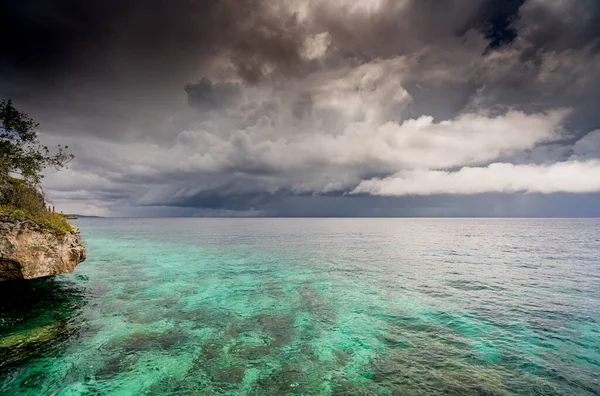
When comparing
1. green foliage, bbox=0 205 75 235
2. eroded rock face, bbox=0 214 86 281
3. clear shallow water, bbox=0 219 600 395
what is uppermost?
green foliage, bbox=0 205 75 235

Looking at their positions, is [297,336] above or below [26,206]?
below

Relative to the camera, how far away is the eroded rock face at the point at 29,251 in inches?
674

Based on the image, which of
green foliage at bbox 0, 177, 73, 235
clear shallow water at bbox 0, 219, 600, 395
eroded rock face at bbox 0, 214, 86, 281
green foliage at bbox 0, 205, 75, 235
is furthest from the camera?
A: green foliage at bbox 0, 177, 73, 235

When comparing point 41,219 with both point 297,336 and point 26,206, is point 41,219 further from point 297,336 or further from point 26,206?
point 297,336

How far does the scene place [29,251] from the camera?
18016mm

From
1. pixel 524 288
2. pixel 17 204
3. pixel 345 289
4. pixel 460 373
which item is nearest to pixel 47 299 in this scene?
pixel 17 204

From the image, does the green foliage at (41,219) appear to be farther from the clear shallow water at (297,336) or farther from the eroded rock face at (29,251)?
the clear shallow water at (297,336)

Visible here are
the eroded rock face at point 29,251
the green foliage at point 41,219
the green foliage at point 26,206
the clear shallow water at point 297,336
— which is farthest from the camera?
the green foliage at point 26,206

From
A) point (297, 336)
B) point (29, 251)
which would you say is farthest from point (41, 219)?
point (297, 336)

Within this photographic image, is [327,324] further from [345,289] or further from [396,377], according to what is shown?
[345,289]

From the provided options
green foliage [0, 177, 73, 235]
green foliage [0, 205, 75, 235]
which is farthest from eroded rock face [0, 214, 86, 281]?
green foliage [0, 177, 73, 235]

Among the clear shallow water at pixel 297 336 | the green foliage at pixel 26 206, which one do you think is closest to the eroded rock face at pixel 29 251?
the green foliage at pixel 26 206

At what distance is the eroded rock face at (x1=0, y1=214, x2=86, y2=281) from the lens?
1712 centimetres

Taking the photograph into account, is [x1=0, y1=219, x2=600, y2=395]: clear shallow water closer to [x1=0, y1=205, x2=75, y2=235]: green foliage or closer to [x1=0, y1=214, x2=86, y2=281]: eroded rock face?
[x1=0, y1=214, x2=86, y2=281]: eroded rock face
